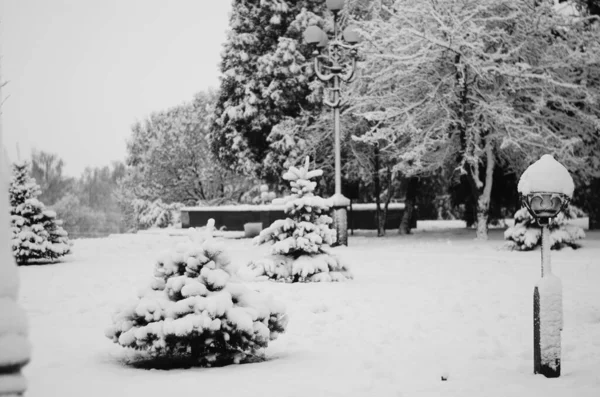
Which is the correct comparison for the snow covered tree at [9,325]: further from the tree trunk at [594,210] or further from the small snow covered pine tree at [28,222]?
the tree trunk at [594,210]

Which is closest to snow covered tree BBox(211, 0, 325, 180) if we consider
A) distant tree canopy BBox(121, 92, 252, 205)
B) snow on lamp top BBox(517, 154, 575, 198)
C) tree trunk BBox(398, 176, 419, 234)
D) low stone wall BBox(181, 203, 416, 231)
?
low stone wall BBox(181, 203, 416, 231)

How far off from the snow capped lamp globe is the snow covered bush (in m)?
43.1

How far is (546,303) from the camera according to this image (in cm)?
588

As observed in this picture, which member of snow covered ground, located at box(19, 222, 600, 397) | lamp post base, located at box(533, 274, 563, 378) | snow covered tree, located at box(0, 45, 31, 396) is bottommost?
snow covered ground, located at box(19, 222, 600, 397)

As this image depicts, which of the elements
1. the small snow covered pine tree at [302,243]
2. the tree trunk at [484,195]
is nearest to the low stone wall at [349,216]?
the tree trunk at [484,195]

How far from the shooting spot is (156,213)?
47.7 m

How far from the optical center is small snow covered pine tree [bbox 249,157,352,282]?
39.3 ft

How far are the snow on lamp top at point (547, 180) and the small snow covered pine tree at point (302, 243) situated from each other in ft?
20.6

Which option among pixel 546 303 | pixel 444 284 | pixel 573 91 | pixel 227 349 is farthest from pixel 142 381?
pixel 573 91

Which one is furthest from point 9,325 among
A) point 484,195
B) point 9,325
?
point 484,195

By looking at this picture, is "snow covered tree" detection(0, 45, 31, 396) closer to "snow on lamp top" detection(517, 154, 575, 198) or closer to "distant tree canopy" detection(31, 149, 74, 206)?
"snow on lamp top" detection(517, 154, 575, 198)

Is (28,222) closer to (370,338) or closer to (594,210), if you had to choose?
(370,338)

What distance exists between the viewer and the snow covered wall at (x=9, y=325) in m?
2.02

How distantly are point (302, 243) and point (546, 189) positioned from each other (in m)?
6.53
